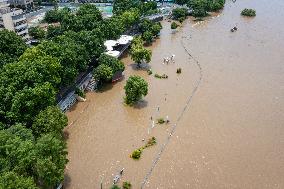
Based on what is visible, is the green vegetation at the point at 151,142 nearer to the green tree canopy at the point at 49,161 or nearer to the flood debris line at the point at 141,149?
the flood debris line at the point at 141,149

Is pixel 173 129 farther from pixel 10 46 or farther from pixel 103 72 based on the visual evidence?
pixel 10 46

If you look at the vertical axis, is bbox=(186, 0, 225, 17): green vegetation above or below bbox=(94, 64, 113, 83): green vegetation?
below

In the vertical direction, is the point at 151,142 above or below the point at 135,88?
below

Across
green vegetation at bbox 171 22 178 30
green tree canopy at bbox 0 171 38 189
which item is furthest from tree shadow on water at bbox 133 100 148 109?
green vegetation at bbox 171 22 178 30

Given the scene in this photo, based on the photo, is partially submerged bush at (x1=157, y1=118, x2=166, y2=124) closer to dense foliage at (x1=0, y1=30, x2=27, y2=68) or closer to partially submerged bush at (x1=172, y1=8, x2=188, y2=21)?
dense foliage at (x1=0, y1=30, x2=27, y2=68)

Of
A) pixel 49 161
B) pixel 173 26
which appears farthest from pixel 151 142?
pixel 173 26

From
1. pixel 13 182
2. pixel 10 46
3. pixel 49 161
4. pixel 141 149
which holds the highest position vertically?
pixel 10 46

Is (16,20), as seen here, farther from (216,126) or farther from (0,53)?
(216,126)

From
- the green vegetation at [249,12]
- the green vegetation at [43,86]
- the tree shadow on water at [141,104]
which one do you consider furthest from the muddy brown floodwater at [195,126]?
the green vegetation at [249,12]

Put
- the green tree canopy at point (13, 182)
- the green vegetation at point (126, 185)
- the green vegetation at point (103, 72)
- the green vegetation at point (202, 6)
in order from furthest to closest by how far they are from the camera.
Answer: the green vegetation at point (202, 6) < the green vegetation at point (103, 72) < the green vegetation at point (126, 185) < the green tree canopy at point (13, 182)
